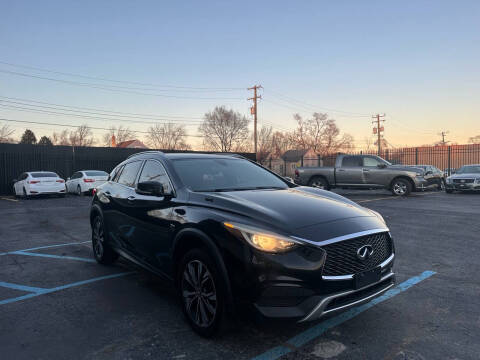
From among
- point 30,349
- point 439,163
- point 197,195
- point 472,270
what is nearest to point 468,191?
point 439,163

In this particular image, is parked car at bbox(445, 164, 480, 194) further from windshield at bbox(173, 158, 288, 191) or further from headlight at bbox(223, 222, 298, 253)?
headlight at bbox(223, 222, 298, 253)

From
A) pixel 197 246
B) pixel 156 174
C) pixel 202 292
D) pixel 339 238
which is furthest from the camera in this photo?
pixel 156 174

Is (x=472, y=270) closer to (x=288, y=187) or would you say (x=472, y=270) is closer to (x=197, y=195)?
(x=288, y=187)

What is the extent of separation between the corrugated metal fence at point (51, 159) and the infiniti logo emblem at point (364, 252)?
24419 millimetres

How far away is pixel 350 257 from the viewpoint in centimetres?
291

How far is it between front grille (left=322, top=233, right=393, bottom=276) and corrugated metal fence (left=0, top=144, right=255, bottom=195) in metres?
24.4

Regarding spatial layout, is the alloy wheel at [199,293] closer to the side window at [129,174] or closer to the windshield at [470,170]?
the side window at [129,174]

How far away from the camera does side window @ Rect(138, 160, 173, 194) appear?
399 centimetres

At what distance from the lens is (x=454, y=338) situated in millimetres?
3088

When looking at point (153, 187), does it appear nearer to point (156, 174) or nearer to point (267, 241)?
point (156, 174)

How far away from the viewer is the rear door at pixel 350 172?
17.0 metres

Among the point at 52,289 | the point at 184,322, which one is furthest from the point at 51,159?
the point at 184,322

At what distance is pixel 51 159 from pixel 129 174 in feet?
72.5

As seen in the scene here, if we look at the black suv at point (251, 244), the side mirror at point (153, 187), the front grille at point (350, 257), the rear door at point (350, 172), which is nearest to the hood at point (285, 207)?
the black suv at point (251, 244)
